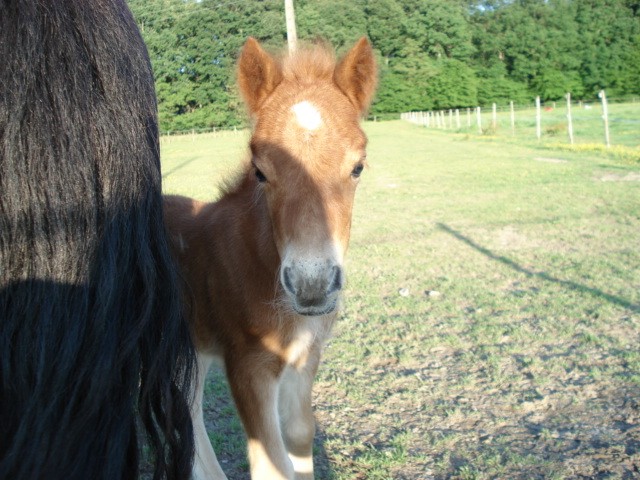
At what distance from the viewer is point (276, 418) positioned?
83.9 inches

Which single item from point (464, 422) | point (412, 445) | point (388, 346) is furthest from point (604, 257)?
point (412, 445)

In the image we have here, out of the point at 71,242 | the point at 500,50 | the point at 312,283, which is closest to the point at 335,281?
the point at 312,283

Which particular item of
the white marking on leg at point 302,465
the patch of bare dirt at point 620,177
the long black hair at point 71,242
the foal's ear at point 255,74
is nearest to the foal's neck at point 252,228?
the foal's ear at point 255,74

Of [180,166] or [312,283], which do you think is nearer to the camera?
[312,283]

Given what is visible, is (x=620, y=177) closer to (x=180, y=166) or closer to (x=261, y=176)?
(x=261, y=176)

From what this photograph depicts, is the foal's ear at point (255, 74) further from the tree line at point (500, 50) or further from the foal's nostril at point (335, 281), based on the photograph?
the tree line at point (500, 50)

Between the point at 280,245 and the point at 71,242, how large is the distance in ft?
3.75

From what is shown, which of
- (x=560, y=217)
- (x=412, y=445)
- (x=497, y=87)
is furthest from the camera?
(x=497, y=87)

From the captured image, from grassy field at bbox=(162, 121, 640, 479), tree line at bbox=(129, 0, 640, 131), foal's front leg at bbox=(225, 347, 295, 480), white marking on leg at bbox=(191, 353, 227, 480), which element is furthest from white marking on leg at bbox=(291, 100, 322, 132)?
tree line at bbox=(129, 0, 640, 131)

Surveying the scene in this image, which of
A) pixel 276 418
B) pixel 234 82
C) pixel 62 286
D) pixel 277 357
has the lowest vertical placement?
pixel 276 418

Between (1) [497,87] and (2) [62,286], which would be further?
(1) [497,87]

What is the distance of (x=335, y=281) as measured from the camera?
1.65 m

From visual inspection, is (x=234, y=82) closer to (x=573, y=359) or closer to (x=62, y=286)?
(x=62, y=286)

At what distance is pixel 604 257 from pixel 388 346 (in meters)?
3.15
